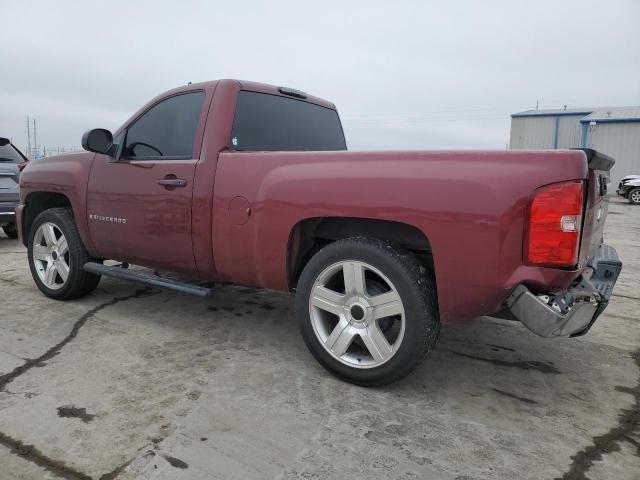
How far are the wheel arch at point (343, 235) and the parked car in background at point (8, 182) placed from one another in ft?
19.8

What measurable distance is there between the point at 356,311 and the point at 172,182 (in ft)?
5.31

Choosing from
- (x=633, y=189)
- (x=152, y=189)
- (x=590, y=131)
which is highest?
(x=590, y=131)

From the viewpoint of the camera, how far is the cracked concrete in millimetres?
2131

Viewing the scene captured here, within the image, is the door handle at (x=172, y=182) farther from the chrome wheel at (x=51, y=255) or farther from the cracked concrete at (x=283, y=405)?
the chrome wheel at (x=51, y=255)

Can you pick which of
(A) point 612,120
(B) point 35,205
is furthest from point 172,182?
(A) point 612,120

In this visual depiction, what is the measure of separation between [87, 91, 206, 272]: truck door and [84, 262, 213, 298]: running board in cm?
10

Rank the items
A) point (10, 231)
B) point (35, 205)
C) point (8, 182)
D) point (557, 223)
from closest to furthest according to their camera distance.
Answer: point (557, 223) → point (35, 205) → point (8, 182) → point (10, 231)

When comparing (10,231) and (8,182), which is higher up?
(8,182)

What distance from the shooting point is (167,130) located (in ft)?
12.4

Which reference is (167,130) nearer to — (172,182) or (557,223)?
(172,182)

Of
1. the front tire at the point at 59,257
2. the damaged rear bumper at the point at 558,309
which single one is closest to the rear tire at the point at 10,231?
the front tire at the point at 59,257

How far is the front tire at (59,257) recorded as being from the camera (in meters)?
4.30

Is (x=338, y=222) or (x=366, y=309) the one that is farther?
(x=338, y=222)

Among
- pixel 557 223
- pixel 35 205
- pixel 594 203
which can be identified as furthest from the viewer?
pixel 35 205
